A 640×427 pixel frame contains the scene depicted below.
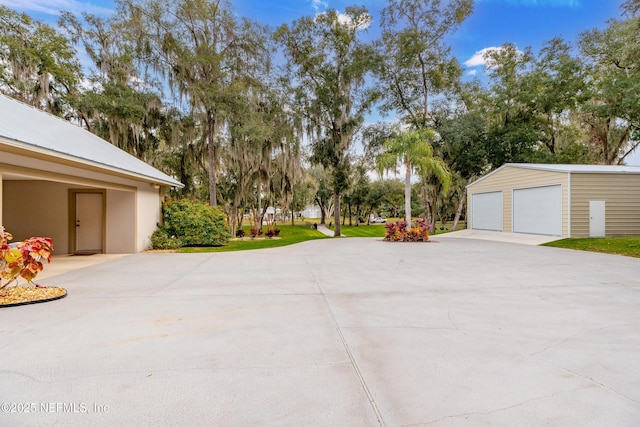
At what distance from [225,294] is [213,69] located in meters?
13.3

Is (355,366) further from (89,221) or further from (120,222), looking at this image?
(89,221)

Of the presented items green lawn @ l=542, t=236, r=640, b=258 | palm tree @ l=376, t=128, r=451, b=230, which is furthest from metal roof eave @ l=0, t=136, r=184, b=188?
green lawn @ l=542, t=236, r=640, b=258

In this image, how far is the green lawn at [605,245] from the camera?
29.6 feet

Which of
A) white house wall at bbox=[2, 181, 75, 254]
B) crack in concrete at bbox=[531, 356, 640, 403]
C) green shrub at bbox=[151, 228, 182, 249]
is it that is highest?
white house wall at bbox=[2, 181, 75, 254]

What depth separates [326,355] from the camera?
254 centimetres

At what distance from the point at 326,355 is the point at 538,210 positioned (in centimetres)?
1399

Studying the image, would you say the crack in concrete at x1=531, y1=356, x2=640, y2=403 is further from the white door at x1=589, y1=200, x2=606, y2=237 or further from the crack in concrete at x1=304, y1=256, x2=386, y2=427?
the white door at x1=589, y1=200, x2=606, y2=237

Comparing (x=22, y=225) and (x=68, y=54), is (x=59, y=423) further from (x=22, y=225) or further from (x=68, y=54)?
(x=68, y=54)

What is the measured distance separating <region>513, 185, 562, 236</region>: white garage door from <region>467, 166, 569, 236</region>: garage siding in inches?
7.5

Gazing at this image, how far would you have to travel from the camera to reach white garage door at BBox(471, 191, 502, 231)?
50.9 feet

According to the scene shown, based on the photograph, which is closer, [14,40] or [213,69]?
[14,40]

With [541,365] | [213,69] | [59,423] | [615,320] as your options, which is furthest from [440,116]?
[59,423]

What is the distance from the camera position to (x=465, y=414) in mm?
1783

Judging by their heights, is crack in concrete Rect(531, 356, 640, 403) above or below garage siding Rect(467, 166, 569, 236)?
below
